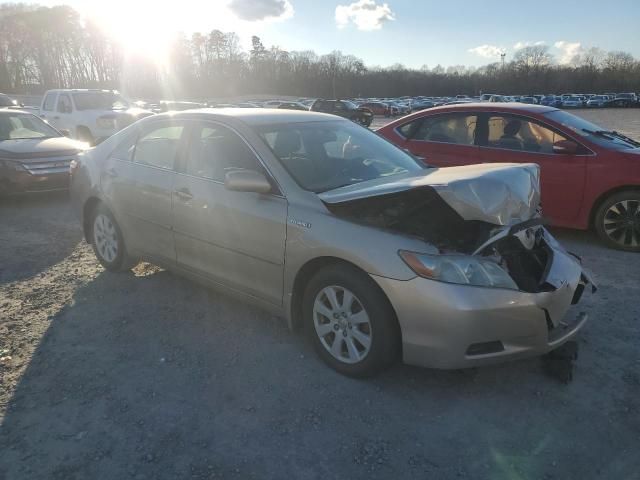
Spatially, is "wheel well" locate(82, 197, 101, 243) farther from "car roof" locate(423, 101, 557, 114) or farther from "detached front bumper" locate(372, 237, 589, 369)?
"car roof" locate(423, 101, 557, 114)

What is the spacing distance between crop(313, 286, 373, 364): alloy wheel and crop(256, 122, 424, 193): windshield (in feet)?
2.45

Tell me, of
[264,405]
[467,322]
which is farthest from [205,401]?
[467,322]

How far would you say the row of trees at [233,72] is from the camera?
75.0 meters

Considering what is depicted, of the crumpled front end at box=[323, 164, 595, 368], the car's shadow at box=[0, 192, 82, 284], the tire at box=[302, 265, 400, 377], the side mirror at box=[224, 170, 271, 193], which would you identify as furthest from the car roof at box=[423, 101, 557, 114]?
the car's shadow at box=[0, 192, 82, 284]

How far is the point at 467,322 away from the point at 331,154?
181 cm

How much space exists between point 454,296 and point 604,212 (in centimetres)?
394

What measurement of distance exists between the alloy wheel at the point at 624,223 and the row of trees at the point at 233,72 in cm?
7972

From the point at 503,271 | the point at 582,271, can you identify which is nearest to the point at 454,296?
the point at 503,271

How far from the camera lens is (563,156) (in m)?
5.85

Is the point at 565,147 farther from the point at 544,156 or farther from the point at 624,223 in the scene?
the point at 624,223

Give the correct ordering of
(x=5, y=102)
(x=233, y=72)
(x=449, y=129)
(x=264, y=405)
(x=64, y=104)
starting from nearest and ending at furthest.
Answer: (x=264, y=405)
(x=449, y=129)
(x=64, y=104)
(x=5, y=102)
(x=233, y=72)

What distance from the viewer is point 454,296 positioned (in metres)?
2.70

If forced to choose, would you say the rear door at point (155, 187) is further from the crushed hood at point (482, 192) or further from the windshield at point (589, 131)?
the windshield at point (589, 131)

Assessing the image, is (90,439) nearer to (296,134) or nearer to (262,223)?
(262,223)
